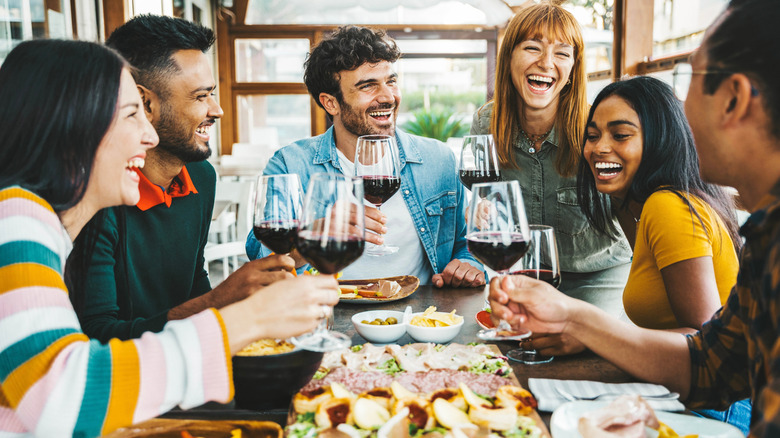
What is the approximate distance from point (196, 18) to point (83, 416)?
710cm

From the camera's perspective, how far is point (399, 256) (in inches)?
99.7

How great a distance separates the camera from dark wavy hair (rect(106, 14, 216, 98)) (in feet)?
6.35

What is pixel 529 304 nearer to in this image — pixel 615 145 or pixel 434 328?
pixel 434 328

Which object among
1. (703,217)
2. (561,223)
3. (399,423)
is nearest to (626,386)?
(399,423)

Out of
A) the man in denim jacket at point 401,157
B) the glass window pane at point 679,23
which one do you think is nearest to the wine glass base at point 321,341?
the man in denim jacket at point 401,157

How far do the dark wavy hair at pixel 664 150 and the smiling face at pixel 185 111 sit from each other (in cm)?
138

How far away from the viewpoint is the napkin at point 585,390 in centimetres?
102

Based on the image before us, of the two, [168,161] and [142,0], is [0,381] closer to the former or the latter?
[168,161]

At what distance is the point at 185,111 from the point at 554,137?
148cm

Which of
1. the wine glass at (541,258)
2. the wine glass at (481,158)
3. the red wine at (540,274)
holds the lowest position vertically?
the red wine at (540,274)

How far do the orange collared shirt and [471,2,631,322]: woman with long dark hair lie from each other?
50.5 inches

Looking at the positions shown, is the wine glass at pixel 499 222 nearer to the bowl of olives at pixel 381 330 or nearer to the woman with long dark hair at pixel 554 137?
the bowl of olives at pixel 381 330

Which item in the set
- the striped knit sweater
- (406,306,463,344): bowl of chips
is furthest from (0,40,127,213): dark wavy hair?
(406,306,463,344): bowl of chips

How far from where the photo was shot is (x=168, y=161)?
1942 millimetres
